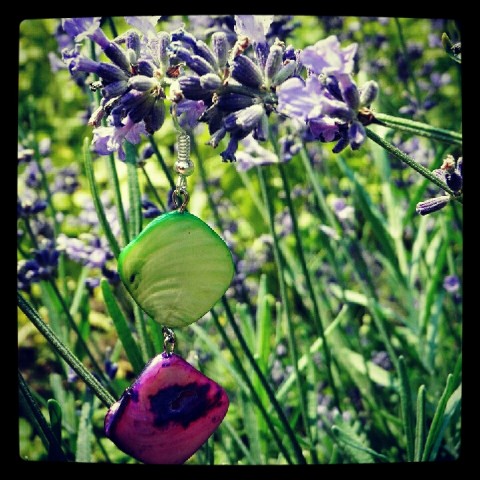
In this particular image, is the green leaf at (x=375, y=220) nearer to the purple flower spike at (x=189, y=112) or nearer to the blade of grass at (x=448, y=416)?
the blade of grass at (x=448, y=416)

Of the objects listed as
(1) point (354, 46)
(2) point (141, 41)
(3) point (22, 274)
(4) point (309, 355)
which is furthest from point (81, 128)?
(1) point (354, 46)

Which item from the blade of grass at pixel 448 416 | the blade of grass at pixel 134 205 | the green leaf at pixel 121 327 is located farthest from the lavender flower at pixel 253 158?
the blade of grass at pixel 448 416

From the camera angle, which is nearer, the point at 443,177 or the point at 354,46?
the point at 354,46

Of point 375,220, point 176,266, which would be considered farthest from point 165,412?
point 375,220

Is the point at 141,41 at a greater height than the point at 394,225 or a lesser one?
greater

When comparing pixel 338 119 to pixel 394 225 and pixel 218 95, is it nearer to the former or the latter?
pixel 218 95

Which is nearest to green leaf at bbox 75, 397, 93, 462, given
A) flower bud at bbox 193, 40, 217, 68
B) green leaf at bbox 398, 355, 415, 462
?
green leaf at bbox 398, 355, 415, 462

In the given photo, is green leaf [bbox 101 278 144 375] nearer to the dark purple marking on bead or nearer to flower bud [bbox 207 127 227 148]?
the dark purple marking on bead
